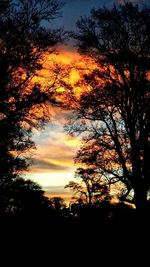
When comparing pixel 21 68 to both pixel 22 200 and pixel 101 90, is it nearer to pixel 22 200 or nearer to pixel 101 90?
pixel 101 90

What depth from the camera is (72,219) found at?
43.1 ft

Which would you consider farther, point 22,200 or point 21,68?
point 22,200

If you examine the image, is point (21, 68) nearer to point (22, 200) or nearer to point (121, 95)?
point (121, 95)

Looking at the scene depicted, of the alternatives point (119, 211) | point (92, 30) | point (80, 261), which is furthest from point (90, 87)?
point (80, 261)

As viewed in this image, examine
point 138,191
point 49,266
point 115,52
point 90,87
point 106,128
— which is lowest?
point 49,266

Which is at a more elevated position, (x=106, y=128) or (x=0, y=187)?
(x=106, y=128)

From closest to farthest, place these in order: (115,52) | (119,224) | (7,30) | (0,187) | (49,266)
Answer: (49,266) < (119,224) < (7,30) < (115,52) < (0,187)

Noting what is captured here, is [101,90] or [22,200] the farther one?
[22,200]

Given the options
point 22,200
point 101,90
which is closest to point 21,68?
point 101,90

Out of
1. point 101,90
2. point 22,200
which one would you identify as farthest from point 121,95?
point 22,200

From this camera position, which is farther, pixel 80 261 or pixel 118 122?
pixel 118 122

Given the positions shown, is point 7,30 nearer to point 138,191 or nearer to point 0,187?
point 138,191

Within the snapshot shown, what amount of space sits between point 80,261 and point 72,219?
335 cm

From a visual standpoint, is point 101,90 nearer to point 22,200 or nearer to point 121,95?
Answer: point 121,95
